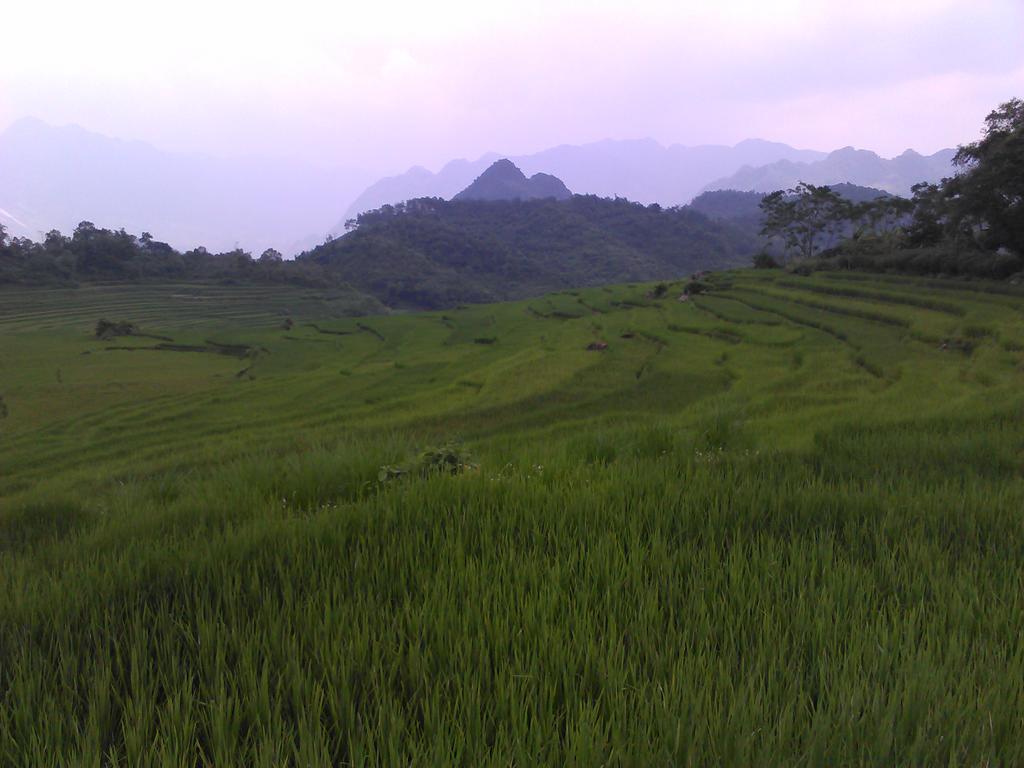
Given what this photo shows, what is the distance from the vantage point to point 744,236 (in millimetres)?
114375

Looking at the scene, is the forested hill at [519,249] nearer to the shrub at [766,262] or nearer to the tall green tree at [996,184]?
the shrub at [766,262]

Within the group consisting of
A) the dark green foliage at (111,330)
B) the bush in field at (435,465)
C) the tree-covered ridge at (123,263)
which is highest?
the tree-covered ridge at (123,263)

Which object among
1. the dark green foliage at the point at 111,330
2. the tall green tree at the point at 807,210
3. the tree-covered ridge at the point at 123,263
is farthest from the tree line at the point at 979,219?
the tree-covered ridge at the point at 123,263

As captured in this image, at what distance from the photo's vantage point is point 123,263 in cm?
6384

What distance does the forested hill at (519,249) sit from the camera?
8750 centimetres

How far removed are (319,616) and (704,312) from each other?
2517cm

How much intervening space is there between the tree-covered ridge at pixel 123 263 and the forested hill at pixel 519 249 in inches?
562

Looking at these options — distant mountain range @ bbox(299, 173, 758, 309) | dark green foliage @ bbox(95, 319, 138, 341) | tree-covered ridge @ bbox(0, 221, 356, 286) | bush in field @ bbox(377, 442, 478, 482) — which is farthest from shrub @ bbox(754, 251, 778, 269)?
tree-covered ridge @ bbox(0, 221, 356, 286)

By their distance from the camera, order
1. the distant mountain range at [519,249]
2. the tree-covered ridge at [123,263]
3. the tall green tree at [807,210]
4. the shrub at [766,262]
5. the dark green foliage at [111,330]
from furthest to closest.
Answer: the distant mountain range at [519,249] < the tree-covered ridge at [123,263] < the tall green tree at [807,210] < the shrub at [766,262] < the dark green foliage at [111,330]

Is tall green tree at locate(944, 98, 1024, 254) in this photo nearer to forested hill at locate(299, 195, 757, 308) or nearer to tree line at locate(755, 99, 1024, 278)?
tree line at locate(755, 99, 1024, 278)

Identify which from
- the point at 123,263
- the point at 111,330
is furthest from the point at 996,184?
the point at 123,263

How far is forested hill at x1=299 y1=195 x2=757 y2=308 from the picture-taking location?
87500 millimetres

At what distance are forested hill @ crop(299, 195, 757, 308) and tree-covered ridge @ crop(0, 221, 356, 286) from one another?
46.8ft

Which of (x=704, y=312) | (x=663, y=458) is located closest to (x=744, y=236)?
(x=704, y=312)
